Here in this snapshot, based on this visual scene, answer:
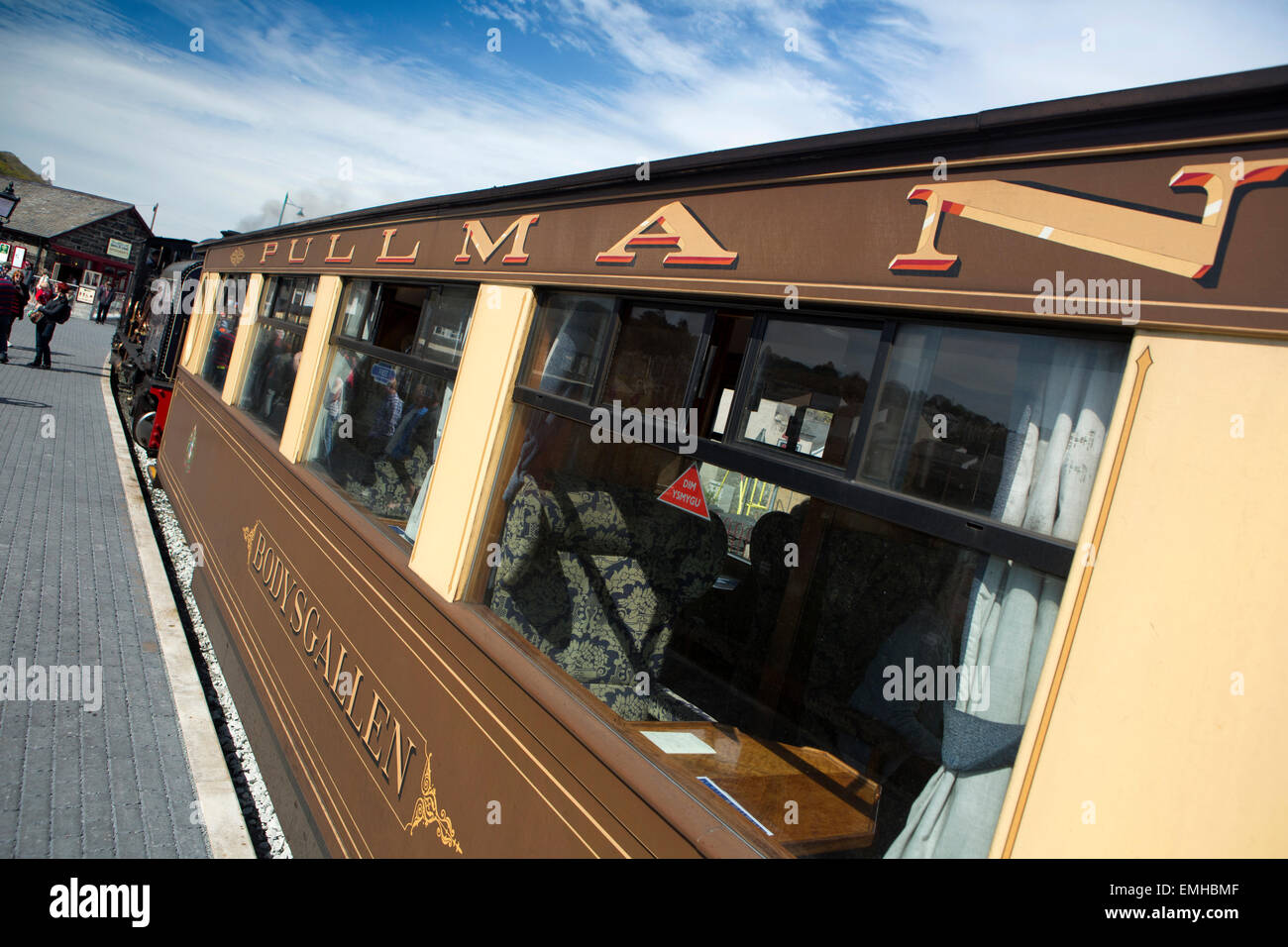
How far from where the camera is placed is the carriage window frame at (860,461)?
1.46m

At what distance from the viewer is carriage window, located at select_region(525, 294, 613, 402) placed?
264 cm

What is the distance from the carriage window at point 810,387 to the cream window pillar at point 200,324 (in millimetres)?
8569

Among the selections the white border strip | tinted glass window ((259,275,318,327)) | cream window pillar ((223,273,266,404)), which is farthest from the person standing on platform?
tinted glass window ((259,275,318,327))

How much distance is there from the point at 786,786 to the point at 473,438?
1641mm

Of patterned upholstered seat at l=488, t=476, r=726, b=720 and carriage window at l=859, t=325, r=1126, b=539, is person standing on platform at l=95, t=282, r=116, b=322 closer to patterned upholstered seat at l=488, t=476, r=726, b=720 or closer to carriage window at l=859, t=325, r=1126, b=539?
patterned upholstered seat at l=488, t=476, r=726, b=720

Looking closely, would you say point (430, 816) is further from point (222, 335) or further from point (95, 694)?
point (222, 335)

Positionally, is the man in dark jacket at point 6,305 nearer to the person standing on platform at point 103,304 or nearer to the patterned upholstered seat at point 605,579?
the patterned upholstered seat at point 605,579

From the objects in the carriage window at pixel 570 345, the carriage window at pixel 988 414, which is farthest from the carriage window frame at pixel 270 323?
the carriage window at pixel 988 414

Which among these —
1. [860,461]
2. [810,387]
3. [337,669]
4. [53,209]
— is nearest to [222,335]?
[337,669]

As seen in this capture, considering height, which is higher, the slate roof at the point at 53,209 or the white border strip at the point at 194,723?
the slate roof at the point at 53,209

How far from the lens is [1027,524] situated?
1.48 meters

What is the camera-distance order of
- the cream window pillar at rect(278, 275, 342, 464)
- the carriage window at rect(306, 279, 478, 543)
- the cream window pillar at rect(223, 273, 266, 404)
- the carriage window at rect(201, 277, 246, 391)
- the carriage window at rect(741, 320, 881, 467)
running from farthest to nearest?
the carriage window at rect(201, 277, 246, 391)
the cream window pillar at rect(223, 273, 266, 404)
the cream window pillar at rect(278, 275, 342, 464)
the carriage window at rect(306, 279, 478, 543)
the carriage window at rect(741, 320, 881, 467)

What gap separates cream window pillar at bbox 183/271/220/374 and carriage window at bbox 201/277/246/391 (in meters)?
0.21

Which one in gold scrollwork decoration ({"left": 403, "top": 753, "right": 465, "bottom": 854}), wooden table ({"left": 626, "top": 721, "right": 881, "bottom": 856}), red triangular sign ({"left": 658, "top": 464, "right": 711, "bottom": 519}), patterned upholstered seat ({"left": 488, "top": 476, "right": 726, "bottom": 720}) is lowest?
gold scrollwork decoration ({"left": 403, "top": 753, "right": 465, "bottom": 854})
